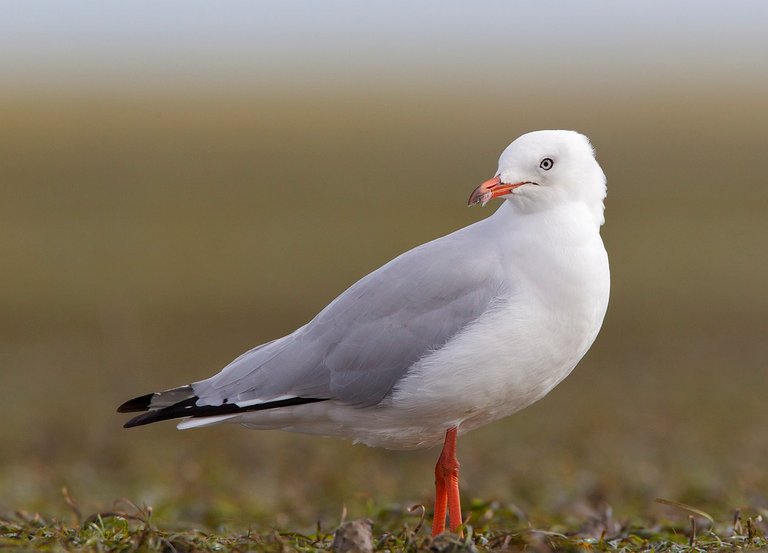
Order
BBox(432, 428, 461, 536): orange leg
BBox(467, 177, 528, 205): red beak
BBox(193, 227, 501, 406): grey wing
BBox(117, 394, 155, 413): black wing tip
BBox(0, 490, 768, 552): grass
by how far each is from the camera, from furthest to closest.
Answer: BBox(117, 394, 155, 413): black wing tip < BBox(432, 428, 461, 536): orange leg < BBox(193, 227, 501, 406): grey wing < BBox(467, 177, 528, 205): red beak < BBox(0, 490, 768, 552): grass

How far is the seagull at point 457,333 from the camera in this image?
5867mm

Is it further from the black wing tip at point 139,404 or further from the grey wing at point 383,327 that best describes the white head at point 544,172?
the black wing tip at point 139,404

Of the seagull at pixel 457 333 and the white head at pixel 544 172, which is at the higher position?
the white head at pixel 544 172

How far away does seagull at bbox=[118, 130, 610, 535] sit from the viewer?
5867mm

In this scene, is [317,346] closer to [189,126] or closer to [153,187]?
[153,187]

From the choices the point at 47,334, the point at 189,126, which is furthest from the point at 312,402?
the point at 189,126

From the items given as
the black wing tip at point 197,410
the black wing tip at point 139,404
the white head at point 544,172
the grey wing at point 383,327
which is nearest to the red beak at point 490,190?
the white head at point 544,172

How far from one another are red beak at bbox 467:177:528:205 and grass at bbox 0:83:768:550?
154cm

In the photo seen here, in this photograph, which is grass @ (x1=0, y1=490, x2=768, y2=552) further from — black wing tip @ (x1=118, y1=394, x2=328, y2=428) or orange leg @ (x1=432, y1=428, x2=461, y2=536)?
black wing tip @ (x1=118, y1=394, x2=328, y2=428)

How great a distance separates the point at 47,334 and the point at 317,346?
1196cm

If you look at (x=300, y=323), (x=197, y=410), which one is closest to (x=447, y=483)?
(x=197, y=410)

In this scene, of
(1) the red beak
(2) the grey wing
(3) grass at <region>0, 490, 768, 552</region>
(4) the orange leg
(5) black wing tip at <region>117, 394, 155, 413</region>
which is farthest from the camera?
(5) black wing tip at <region>117, 394, 155, 413</region>

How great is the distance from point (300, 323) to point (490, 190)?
37.3 ft

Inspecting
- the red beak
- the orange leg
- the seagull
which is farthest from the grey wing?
the orange leg
